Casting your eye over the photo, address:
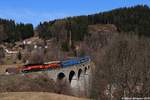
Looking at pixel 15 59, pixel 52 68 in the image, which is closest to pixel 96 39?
pixel 15 59

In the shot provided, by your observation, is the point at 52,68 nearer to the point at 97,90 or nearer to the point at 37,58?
the point at 97,90

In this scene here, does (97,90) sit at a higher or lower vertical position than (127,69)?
lower

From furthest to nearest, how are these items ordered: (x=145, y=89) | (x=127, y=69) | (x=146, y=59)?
1. (x=146, y=59)
2. (x=127, y=69)
3. (x=145, y=89)

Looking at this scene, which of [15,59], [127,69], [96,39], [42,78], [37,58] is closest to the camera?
[127,69]

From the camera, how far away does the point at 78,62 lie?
10856cm

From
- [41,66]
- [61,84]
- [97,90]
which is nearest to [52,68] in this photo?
[41,66]

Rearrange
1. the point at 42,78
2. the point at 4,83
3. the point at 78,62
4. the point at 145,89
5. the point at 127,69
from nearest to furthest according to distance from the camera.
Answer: the point at 145,89
the point at 127,69
the point at 4,83
the point at 42,78
the point at 78,62

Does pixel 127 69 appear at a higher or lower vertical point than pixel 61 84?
higher

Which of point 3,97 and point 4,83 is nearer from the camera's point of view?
point 3,97

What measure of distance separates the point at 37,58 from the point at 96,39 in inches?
2202

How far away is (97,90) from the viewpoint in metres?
66.3

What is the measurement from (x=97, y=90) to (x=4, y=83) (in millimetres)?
14689

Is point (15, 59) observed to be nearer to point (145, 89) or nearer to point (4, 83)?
point (4, 83)

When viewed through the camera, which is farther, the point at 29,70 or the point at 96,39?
the point at 96,39
